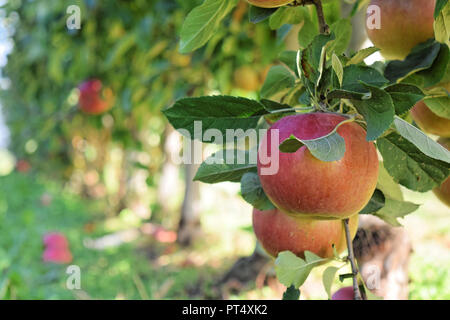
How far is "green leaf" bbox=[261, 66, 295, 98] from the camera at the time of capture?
569 millimetres

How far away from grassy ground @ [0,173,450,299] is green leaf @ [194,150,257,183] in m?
0.75

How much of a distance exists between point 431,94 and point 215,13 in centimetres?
27

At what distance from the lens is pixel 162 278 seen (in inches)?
86.0

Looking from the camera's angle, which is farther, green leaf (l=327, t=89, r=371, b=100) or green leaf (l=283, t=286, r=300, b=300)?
green leaf (l=283, t=286, r=300, b=300)

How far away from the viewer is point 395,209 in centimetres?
58

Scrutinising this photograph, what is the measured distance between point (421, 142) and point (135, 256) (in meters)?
2.55

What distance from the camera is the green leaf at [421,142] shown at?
393 mm

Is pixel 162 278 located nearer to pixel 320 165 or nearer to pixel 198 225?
pixel 198 225

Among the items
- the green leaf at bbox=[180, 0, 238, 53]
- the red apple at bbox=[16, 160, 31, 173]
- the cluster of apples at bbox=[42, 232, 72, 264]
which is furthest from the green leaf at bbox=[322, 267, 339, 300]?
the red apple at bbox=[16, 160, 31, 173]

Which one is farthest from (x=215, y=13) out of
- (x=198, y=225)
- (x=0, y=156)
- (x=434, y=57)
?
(x=0, y=156)
